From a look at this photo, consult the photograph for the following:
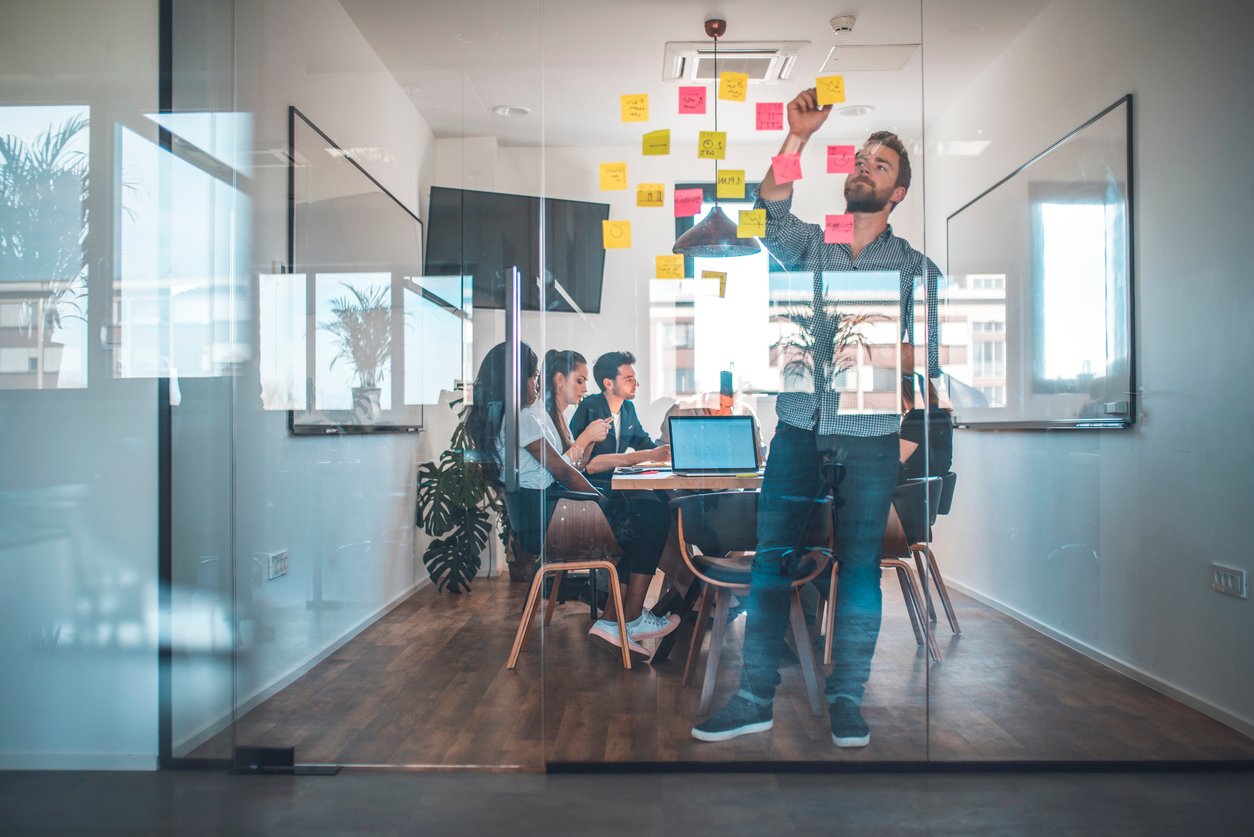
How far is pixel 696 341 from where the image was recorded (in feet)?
8.71

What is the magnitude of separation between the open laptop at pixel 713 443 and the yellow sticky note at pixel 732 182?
0.68 meters

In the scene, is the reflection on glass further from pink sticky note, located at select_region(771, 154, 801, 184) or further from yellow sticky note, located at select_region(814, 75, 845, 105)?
yellow sticky note, located at select_region(814, 75, 845, 105)

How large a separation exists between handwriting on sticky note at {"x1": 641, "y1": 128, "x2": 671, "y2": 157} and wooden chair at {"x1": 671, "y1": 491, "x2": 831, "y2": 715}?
1.05m

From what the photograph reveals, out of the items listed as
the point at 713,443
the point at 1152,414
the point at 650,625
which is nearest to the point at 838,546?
the point at 713,443

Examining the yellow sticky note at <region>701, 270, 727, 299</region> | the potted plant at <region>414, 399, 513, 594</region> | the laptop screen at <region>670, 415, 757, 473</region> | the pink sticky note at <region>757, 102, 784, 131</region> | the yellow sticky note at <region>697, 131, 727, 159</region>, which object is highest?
the pink sticky note at <region>757, 102, 784, 131</region>

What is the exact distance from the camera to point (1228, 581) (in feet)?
9.20

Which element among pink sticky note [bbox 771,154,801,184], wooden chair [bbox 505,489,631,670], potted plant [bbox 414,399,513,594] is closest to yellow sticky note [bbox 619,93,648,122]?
pink sticky note [bbox 771,154,801,184]

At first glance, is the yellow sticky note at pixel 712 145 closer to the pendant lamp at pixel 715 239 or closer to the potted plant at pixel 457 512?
the pendant lamp at pixel 715 239

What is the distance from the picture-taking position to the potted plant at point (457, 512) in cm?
285

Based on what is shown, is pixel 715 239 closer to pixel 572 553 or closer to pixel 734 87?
pixel 734 87

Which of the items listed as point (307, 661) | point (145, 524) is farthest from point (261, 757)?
point (145, 524)

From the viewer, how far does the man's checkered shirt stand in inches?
105

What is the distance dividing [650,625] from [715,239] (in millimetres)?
1197

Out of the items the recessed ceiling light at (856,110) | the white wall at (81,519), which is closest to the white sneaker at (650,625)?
the white wall at (81,519)
